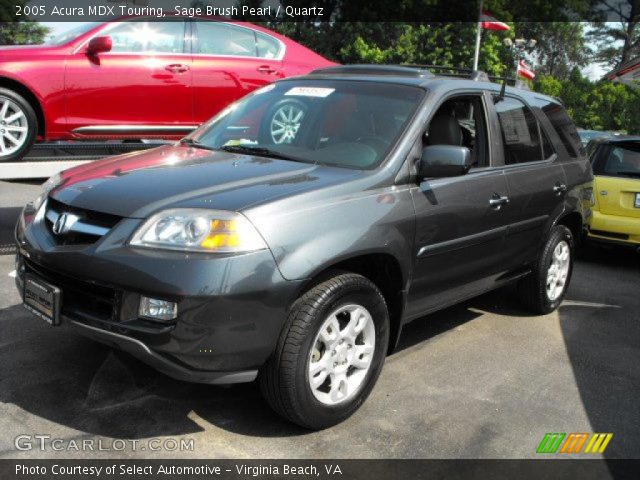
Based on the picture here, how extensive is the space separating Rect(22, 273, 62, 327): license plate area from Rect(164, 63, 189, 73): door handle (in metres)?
3.15

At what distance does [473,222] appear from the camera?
13.0ft

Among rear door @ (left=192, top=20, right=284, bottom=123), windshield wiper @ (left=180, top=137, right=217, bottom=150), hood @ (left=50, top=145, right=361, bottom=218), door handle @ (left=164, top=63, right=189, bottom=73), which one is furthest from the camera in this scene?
rear door @ (left=192, top=20, right=284, bottom=123)

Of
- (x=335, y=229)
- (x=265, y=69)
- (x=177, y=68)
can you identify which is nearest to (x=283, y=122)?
(x=335, y=229)

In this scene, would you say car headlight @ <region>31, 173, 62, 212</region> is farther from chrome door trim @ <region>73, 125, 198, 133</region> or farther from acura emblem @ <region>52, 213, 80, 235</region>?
chrome door trim @ <region>73, 125, 198, 133</region>

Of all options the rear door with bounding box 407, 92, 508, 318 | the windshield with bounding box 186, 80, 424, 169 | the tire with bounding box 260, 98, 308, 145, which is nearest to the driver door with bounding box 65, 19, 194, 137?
the windshield with bounding box 186, 80, 424, 169

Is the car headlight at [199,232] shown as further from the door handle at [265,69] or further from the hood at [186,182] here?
the door handle at [265,69]

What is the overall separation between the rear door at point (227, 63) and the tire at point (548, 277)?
3.07 m

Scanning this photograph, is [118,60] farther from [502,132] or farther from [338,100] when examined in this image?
[502,132]

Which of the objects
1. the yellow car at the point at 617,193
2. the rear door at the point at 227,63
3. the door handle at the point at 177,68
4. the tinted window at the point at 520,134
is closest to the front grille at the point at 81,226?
the tinted window at the point at 520,134

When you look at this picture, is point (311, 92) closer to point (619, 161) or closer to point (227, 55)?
point (227, 55)

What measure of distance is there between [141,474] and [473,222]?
2.31 m

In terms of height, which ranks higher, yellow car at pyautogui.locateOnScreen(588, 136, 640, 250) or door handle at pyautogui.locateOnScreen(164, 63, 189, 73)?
door handle at pyautogui.locateOnScreen(164, 63, 189, 73)

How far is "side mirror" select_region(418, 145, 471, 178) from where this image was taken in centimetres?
348

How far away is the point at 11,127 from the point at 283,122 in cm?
244
